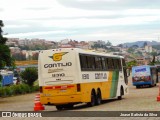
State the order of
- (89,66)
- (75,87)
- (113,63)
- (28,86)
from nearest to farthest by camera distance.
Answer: (75,87), (89,66), (113,63), (28,86)

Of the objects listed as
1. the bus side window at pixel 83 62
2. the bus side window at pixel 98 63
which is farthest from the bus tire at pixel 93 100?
the bus side window at pixel 98 63

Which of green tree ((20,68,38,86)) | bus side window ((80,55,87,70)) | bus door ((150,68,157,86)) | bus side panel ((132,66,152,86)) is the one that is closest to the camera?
bus side window ((80,55,87,70))

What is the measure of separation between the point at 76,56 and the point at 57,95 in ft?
Answer: 7.25

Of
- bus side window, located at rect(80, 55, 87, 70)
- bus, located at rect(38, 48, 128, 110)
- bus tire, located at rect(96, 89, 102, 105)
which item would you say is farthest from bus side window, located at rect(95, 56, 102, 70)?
bus side window, located at rect(80, 55, 87, 70)

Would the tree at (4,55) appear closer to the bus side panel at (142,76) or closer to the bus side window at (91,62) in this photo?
the bus side window at (91,62)

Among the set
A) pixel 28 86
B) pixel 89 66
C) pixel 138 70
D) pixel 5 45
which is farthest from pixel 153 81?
pixel 89 66

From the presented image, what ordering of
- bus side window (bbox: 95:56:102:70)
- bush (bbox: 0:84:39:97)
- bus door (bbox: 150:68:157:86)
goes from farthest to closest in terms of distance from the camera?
bus door (bbox: 150:68:157:86) < bush (bbox: 0:84:39:97) < bus side window (bbox: 95:56:102:70)

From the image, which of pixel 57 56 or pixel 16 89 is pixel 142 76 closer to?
pixel 16 89

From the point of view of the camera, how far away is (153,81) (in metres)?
59.2

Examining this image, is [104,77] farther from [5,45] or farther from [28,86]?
[28,86]

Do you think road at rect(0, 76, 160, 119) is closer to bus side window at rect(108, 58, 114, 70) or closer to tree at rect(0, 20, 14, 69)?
bus side window at rect(108, 58, 114, 70)

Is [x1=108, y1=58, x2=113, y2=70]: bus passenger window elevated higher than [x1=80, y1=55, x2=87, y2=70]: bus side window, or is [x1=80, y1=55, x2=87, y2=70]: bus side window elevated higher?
[x1=80, y1=55, x2=87, y2=70]: bus side window

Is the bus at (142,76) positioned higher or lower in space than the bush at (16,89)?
higher

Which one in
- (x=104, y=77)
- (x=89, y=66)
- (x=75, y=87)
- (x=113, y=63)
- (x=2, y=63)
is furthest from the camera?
(x=2, y=63)
